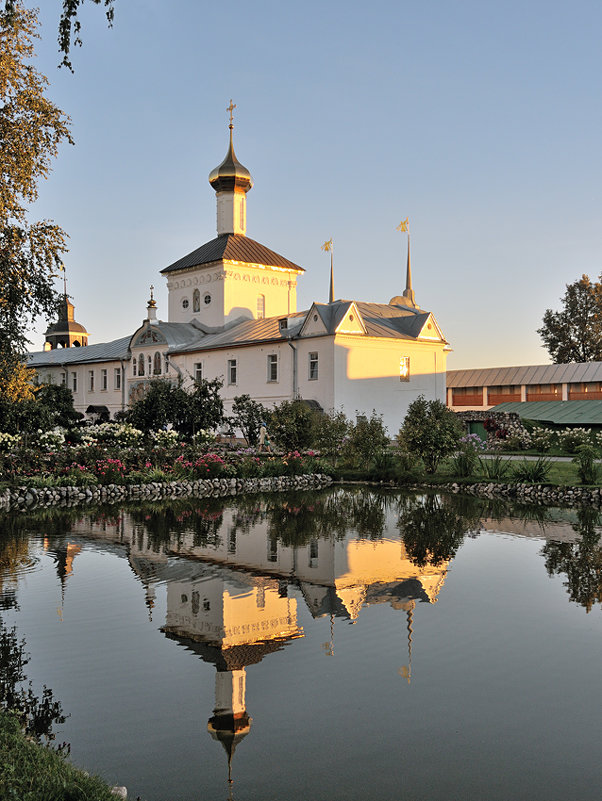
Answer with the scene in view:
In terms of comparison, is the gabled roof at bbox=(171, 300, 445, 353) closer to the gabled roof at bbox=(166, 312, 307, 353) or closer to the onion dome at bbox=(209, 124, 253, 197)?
the gabled roof at bbox=(166, 312, 307, 353)

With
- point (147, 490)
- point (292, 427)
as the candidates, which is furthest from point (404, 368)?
point (147, 490)

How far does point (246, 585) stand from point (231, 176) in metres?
39.1

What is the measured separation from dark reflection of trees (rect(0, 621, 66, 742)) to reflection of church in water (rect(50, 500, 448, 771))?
3.42 feet

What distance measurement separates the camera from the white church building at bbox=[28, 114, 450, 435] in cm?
3434

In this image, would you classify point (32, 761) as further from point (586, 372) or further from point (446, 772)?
point (586, 372)

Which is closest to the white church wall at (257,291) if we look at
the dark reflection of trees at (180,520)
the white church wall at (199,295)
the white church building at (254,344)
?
the white church building at (254,344)

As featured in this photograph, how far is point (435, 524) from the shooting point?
13594 millimetres

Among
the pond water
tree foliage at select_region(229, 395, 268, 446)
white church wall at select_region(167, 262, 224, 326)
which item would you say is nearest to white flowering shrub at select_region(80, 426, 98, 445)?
tree foliage at select_region(229, 395, 268, 446)

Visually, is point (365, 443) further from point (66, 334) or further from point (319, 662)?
A: point (66, 334)

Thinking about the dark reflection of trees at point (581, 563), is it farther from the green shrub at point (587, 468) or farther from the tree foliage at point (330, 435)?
the tree foliage at point (330, 435)

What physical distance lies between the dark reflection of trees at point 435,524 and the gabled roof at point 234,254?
28391 mm

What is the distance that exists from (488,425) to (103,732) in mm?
29992

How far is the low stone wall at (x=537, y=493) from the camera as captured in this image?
56.6ft

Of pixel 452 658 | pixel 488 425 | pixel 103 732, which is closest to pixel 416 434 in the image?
pixel 488 425
